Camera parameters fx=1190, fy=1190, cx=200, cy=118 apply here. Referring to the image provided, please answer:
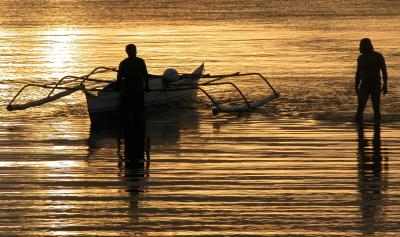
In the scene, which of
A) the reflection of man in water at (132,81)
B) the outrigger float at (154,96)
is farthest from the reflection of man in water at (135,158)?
the outrigger float at (154,96)

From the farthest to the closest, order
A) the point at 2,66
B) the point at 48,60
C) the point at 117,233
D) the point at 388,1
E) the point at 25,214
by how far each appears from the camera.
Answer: the point at 388,1 → the point at 48,60 → the point at 2,66 → the point at 25,214 → the point at 117,233

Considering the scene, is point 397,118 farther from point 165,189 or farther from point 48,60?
point 48,60

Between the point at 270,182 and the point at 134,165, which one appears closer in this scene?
the point at 270,182

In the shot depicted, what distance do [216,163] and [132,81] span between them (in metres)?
5.10

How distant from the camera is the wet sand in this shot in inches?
534

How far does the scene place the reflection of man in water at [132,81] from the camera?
22906 mm

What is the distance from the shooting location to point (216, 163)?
18438 millimetres

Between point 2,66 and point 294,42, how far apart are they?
17235mm

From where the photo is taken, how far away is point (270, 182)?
16.4m

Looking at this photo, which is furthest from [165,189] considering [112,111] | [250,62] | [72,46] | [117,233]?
[72,46]

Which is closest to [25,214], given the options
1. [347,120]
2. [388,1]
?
[347,120]

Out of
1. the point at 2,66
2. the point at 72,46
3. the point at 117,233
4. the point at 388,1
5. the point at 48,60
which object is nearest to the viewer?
the point at 117,233

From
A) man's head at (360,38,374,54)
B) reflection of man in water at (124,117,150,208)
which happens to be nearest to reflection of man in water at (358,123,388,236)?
man's head at (360,38,374,54)

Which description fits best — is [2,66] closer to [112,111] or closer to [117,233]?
[112,111]
